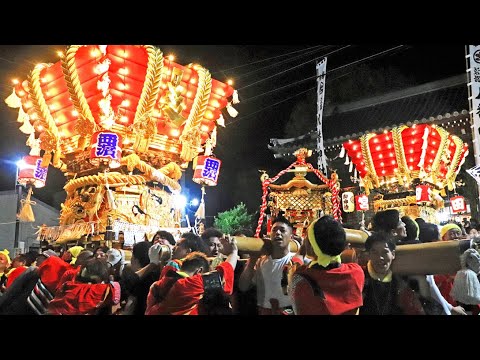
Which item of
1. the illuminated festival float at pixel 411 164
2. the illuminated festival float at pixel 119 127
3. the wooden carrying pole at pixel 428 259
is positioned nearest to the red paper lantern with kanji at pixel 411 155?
the illuminated festival float at pixel 411 164

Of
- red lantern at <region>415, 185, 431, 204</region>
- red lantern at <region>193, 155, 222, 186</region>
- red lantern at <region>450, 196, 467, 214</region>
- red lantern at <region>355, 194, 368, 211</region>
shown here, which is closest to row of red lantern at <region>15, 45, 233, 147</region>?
red lantern at <region>193, 155, 222, 186</region>

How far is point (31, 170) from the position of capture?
712 centimetres

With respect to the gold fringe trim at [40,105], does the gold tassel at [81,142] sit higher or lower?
lower

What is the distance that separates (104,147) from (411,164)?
6837 millimetres

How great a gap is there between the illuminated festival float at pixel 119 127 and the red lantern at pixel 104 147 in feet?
0.04

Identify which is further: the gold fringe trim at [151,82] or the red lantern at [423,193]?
the red lantern at [423,193]

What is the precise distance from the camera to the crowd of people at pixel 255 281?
104 inches

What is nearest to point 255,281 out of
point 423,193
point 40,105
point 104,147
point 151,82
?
point 104,147

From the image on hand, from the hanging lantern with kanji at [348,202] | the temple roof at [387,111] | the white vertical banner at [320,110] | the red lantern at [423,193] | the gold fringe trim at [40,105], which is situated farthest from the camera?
the temple roof at [387,111]

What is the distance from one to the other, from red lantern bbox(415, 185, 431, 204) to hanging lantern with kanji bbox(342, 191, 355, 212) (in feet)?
5.64

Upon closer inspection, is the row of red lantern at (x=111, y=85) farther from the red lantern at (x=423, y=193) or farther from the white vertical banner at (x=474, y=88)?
the red lantern at (x=423, y=193)

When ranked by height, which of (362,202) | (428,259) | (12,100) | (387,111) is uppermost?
(387,111)

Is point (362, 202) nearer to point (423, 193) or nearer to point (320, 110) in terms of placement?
point (423, 193)

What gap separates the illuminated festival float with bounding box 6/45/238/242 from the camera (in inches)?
245
